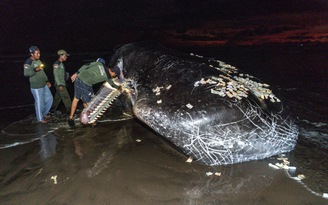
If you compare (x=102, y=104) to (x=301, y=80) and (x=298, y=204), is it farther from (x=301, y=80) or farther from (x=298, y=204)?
(x=301, y=80)

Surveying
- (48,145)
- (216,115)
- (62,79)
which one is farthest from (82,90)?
(216,115)

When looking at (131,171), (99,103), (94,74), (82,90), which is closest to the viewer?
(131,171)

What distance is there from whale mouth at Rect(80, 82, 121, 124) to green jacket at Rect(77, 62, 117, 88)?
7.7 inches

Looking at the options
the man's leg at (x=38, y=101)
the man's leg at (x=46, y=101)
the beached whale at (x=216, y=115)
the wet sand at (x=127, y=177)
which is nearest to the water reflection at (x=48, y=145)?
the wet sand at (x=127, y=177)

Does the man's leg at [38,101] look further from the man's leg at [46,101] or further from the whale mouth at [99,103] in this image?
the whale mouth at [99,103]

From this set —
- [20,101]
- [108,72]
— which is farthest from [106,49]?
[108,72]

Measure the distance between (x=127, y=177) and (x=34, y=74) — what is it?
3.99m

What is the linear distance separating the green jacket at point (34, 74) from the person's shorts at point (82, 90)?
96 centimetres

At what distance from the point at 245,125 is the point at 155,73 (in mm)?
2405

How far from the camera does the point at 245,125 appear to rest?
14.6 ft

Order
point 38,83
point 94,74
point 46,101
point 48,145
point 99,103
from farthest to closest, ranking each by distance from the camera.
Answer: point 46,101 < point 38,83 < point 94,74 < point 99,103 < point 48,145

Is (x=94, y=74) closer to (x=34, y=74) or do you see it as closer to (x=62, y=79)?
(x=62, y=79)

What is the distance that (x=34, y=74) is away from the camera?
6672mm

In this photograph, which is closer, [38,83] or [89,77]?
[89,77]
